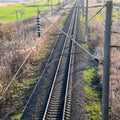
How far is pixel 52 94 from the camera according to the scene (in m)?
19.3

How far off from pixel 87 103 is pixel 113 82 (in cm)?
303

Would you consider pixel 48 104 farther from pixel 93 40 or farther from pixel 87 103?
pixel 93 40

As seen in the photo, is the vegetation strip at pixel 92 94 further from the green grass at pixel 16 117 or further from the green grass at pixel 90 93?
the green grass at pixel 16 117

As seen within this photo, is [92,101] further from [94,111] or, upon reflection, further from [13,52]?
[13,52]

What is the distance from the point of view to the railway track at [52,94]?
16.4 meters

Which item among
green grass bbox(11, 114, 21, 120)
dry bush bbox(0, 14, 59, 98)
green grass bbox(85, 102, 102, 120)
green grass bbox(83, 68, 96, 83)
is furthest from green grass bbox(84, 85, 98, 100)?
dry bush bbox(0, 14, 59, 98)

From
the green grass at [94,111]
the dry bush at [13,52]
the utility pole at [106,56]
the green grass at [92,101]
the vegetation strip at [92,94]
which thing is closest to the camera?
the utility pole at [106,56]

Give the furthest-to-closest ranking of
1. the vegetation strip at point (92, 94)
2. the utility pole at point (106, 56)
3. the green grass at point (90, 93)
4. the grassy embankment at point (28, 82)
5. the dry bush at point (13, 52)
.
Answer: the dry bush at point (13, 52)
the green grass at point (90, 93)
the grassy embankment at point (28, 82)
the vegetation strip at point (92, 94)
the utility pole at point (106, 56)

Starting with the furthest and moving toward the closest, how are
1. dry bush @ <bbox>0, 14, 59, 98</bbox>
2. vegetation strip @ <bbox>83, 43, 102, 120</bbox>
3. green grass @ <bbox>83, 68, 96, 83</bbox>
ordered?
green grass @ <bbox>83, 68, 96, 83</bbox>
dry bush @ <bbox>0, 14, 59, 98</bbox>
vegetation strip @ <bbox>83, 43, 102, 120</bbox>

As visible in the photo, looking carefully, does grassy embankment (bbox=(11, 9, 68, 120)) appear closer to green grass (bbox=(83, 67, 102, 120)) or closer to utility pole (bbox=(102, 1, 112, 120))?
green grass (bbox=(83, 67, 102, 120))

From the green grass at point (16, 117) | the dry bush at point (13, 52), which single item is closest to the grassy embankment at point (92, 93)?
the green grass at point (16, 117)

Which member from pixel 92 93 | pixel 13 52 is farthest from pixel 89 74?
pixel 13 52

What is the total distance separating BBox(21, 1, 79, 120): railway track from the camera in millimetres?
16370

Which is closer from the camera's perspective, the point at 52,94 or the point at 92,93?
the point at 52,94
